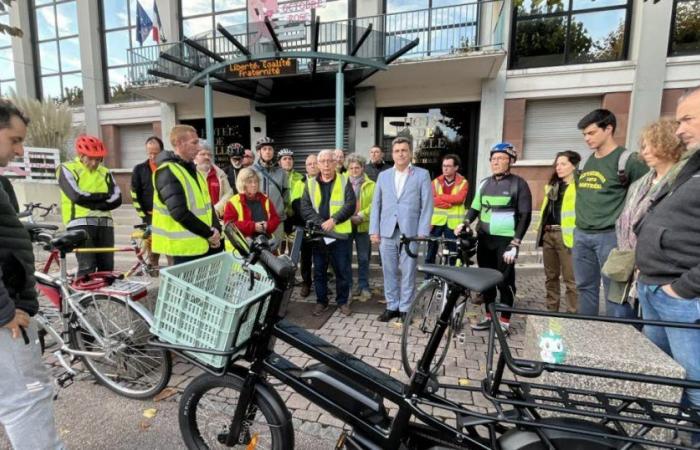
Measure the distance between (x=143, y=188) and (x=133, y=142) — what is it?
8.44 metres

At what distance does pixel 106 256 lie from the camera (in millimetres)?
4055

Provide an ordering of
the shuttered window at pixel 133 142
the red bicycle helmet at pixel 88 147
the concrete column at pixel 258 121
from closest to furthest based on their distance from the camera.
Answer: the red bicycle helmet at pixel 88 147, the concrete column at pixel 258 121, the shuttered window at pixel 133 142

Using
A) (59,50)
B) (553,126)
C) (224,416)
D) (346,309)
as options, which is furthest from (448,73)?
(59,50)

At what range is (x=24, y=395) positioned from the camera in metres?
1.65

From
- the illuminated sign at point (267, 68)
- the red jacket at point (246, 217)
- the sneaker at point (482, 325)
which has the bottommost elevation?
the sneaker at point (482, 325)

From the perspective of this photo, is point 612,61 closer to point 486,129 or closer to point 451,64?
point 486,129

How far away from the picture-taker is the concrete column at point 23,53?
40.3ft

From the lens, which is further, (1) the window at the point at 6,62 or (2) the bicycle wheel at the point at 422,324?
(1) the window at the point at 6,62

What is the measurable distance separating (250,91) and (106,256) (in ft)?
21.6

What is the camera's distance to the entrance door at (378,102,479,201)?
29.9ft

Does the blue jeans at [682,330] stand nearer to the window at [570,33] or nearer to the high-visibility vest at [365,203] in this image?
the high-visibility vest at [365,203]

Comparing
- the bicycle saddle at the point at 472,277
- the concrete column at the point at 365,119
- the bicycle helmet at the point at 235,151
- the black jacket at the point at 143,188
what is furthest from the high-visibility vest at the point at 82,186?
the concrete column at the point at 365,119

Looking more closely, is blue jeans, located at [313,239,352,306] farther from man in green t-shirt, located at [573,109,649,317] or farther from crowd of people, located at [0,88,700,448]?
man in green t-shirt, located at [573,109,649,317]

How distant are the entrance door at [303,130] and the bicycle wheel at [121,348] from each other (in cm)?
765
